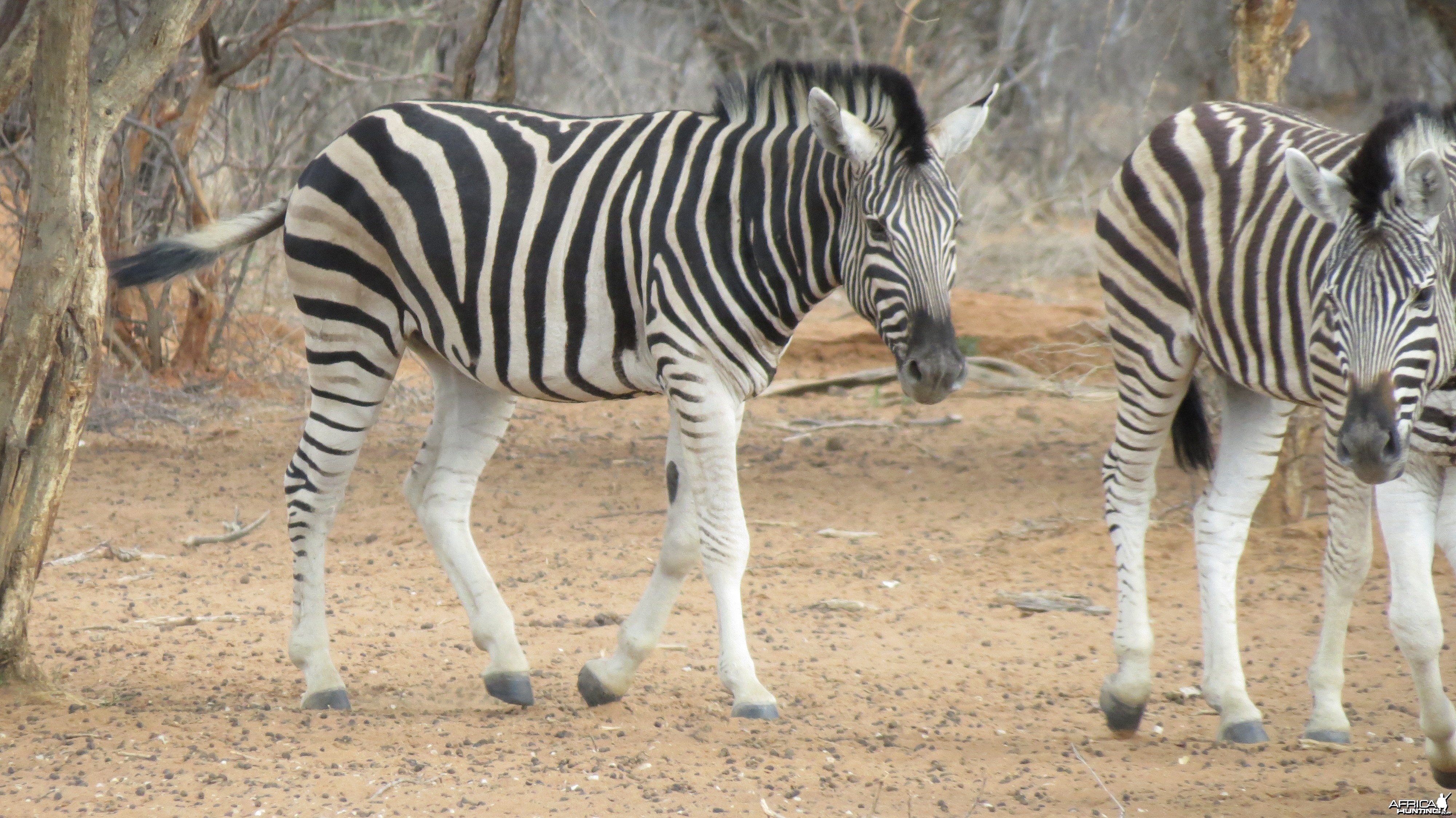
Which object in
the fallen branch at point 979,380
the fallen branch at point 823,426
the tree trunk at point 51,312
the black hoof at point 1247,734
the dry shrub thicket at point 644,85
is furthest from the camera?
the fallen branch at point 979,380

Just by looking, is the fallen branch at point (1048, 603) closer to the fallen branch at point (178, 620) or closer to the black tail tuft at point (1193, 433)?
the black tail tuft at point (1193, 433)

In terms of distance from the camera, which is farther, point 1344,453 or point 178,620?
point 178,620

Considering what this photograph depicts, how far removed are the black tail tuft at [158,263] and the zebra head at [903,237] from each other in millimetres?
2409

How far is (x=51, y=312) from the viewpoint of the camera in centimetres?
409

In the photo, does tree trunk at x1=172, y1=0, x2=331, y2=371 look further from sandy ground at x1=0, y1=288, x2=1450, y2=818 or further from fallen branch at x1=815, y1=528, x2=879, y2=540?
fallen branch at x1=815, y1=528, x2=879, y2=540

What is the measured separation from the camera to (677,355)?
4.20m

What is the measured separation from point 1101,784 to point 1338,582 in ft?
4.64

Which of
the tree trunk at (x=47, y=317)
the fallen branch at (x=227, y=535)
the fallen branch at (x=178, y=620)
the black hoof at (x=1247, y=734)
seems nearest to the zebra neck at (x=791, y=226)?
the black hoof at (x=1247, y=734)

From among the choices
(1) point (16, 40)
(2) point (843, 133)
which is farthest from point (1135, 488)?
(1) point (16, 40)

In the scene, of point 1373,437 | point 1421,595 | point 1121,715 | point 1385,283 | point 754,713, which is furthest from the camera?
point 1121,715

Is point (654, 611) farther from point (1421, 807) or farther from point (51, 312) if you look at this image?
point (1421, 807)

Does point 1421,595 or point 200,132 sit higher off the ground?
point 200,132

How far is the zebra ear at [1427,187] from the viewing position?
337 cm

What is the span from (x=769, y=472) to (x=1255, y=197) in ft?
16.2
